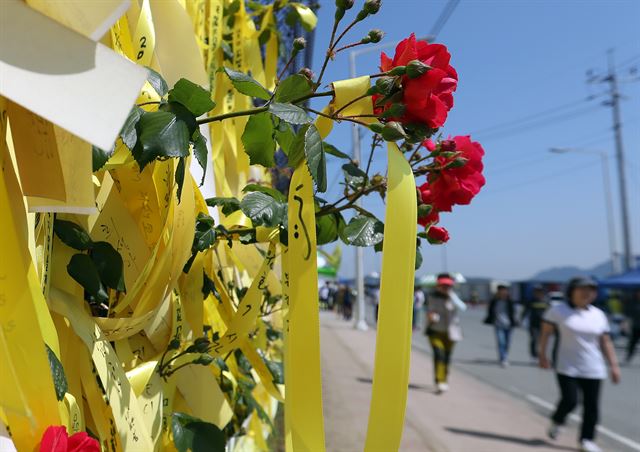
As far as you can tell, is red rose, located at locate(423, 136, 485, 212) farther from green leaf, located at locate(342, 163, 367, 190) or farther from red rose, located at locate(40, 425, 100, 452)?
red rose, located at locate(40, 425, 100, 452)

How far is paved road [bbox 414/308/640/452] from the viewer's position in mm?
5065

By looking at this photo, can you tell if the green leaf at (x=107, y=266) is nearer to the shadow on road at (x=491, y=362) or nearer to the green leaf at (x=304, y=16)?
the green leaf at (x=304, y=16)

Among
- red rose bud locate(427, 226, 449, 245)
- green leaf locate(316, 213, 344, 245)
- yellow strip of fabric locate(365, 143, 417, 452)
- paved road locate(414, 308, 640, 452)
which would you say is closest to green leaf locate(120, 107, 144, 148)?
yellow strip of fabric locate(365, 143, 417, 452)

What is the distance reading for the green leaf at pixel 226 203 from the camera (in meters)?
1.02

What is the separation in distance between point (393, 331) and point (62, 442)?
Result: 1.21ft

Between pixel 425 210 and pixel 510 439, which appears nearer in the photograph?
pixel 425 210

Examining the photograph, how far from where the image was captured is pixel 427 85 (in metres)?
0.67

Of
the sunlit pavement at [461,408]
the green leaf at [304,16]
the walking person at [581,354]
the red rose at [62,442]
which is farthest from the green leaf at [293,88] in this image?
the walking person at [581,354]

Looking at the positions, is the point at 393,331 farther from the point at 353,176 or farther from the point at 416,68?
the point at 353,176

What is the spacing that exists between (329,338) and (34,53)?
11874 millimetres

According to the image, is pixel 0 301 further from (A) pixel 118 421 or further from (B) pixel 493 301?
(B) pixel 493 301

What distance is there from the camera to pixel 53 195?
609 mm

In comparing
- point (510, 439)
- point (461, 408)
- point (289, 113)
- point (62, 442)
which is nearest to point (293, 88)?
point (289, 113)

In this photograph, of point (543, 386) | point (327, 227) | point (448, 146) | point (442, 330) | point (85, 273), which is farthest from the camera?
point (543, 386)
